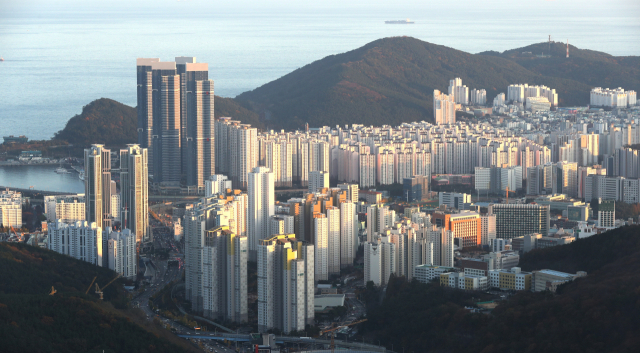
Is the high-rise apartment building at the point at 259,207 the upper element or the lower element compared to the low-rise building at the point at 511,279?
A: upper

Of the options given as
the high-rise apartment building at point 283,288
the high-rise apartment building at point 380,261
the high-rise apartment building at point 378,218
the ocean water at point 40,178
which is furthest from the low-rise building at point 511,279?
the ocean water at point 40,178

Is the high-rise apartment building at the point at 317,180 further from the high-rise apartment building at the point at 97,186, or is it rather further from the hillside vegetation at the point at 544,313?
the hillside vegetation at the point at 544,313

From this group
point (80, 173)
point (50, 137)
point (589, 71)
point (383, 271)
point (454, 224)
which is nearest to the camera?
point (383, 271)

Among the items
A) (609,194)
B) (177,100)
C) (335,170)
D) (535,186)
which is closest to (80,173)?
(177,100)

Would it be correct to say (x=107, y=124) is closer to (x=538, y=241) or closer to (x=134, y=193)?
(x=134, y=193)

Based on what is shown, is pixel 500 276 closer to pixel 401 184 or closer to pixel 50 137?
pixel 401 184

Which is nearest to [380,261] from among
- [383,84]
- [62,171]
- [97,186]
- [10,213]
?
[97,186]
